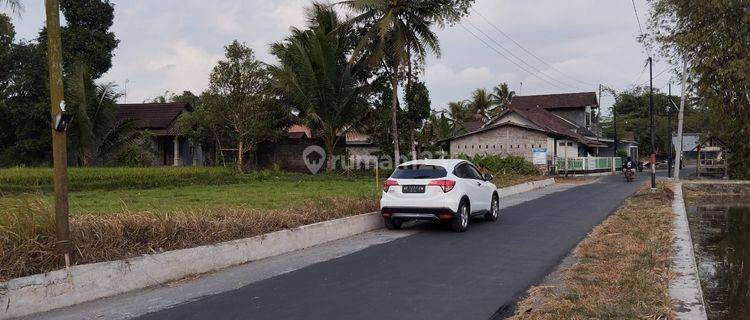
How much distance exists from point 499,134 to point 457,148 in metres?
3.62

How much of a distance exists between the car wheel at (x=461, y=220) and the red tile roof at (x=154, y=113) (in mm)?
25930

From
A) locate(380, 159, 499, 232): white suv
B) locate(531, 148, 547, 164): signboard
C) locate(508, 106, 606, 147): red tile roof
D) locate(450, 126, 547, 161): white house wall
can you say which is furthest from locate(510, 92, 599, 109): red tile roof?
locate(380, 159, 499, 232): white suv

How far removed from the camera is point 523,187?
2623 centimetres

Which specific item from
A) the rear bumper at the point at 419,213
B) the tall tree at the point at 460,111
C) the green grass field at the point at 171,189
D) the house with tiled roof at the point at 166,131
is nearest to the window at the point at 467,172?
the rear bumper at the point at 419,213

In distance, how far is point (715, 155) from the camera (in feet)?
185

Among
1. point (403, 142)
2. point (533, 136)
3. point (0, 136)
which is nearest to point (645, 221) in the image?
point (403, 142)

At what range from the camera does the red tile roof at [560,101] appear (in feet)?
197

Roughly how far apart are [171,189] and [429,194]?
1098cm

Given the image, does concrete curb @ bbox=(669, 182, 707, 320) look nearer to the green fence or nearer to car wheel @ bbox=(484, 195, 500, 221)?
car wheel @ bbox=(484, 195, 500, 221)

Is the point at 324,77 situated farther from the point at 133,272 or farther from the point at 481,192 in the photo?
the point at 133,272

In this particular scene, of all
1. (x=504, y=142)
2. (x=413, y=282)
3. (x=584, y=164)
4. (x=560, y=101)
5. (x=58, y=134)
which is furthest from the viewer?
(x=560, y=101)

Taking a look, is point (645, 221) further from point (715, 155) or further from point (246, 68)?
point (715, 155)

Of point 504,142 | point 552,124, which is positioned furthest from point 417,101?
point 552,124

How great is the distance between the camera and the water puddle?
→ 737cm
